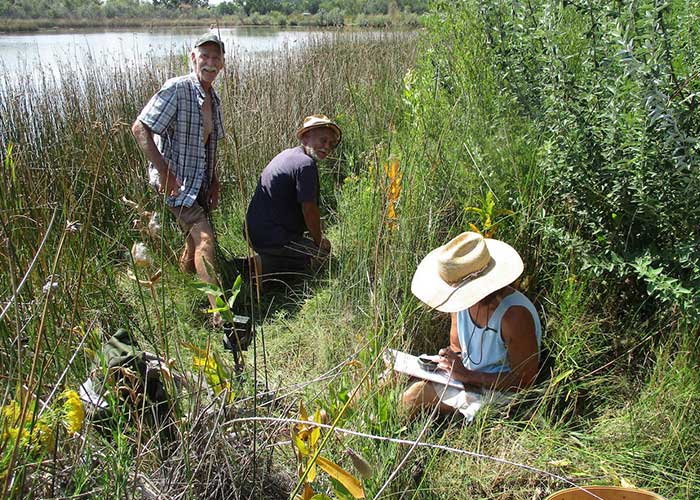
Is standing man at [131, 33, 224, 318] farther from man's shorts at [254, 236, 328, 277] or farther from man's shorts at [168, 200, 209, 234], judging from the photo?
man's shorts at [254, 236, 328, 277]

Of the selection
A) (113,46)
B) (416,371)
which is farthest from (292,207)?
(113,46)

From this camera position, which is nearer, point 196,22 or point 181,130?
point 181,130

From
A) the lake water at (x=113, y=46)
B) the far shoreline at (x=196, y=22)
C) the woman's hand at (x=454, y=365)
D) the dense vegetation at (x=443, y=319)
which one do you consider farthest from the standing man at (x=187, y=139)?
the far shoreline at (x=196, y=22)

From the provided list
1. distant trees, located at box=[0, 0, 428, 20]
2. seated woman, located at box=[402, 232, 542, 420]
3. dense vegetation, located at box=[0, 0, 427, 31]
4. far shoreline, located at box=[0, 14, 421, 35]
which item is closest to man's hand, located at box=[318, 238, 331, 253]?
seated woman, located at box=[402, 232, 542, 420]

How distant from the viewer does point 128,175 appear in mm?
4438

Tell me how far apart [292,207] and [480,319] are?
6.00ft

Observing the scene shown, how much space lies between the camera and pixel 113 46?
7863 millimetres

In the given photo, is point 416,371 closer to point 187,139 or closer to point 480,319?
point 480,319

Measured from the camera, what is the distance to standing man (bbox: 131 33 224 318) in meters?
3.47

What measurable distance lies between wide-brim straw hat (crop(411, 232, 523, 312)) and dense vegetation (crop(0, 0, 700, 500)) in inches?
7.2

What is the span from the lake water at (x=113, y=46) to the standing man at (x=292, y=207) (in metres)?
1.37

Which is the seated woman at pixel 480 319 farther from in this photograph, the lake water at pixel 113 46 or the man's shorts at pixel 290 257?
the lake water at pixel 113 46

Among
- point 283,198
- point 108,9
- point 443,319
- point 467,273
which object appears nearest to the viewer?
point 467,273

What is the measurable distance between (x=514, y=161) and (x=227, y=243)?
222 cm
